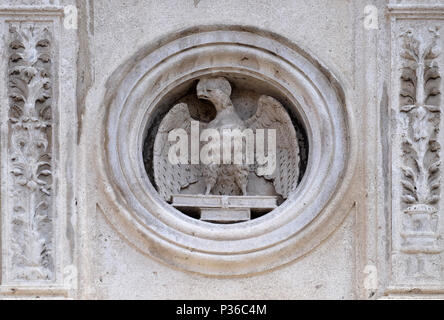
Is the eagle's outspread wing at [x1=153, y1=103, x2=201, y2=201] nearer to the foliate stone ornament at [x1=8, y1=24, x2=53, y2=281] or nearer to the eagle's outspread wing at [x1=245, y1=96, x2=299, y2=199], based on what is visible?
the eagle's outspread wing at [x1=245, y1=96, x2=299, y2=199]

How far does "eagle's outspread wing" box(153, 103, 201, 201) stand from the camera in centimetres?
973

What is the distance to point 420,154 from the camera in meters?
9.48

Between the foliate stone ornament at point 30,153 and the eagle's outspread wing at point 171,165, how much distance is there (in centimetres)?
80

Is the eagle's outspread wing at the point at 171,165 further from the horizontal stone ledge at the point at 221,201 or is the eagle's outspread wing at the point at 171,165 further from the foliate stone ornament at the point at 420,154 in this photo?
the foliate stone ornament at the point at 420,154

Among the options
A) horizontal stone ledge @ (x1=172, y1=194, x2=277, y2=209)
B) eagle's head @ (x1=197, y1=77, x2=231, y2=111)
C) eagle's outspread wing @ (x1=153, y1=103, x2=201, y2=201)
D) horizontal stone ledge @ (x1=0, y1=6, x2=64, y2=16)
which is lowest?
horizontal stone ledge @ (x1=172, y1=194, x2=277, y2=209)

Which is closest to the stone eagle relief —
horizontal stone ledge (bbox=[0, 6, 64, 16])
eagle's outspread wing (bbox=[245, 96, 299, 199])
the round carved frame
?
eagle's outspread wing (bbox=[245, 96, 299, 199])

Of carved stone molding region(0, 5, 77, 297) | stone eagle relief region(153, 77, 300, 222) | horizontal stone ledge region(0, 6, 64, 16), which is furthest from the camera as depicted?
stone eagle relief region(153, 77, 300, 222)

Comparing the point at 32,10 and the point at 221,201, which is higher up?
the point at 32,10

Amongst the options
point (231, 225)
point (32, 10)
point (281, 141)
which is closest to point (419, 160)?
point (281, 141)

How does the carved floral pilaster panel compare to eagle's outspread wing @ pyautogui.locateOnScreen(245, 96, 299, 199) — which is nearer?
the carved floral pilaster panel

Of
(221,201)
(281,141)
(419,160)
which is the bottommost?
(221,201)

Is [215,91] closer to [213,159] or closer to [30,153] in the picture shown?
[213,159]

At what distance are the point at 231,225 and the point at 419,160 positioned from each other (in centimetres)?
140

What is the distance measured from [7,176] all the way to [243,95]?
1.89 metres
